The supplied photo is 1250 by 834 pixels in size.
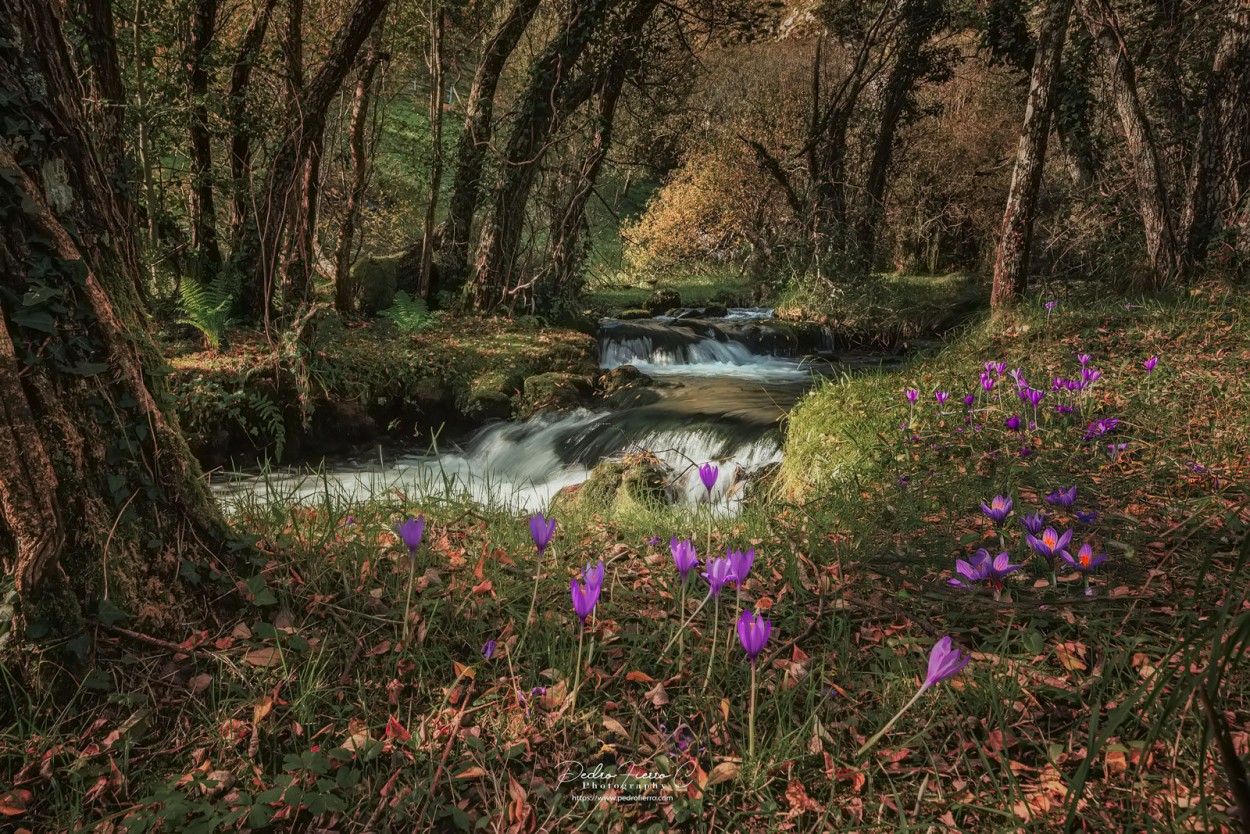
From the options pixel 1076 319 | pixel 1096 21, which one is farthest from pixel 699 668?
pixel 1096 21

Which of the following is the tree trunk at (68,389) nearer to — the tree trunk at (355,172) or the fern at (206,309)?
the fern at (206,309)

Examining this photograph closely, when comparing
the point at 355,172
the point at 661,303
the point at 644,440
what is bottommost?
the point at 644,440

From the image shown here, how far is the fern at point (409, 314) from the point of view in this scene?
9397 mm

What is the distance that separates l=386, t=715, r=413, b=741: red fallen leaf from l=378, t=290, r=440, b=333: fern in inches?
324

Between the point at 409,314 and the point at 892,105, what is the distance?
31.7 feet

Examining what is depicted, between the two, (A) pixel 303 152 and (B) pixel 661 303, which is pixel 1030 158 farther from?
(B) pixel 661 303

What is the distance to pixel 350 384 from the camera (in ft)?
24.0

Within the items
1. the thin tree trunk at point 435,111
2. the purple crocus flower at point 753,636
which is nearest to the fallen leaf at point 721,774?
the purple crocus flower at point 753,636

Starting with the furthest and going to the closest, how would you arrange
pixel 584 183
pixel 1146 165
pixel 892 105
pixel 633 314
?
1. pixel 633 314
2. pixel 892 105
3. pixel 584 183
4. pixel 1146 165

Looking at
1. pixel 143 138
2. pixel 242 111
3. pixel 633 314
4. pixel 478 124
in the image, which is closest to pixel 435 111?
pixel 478 124

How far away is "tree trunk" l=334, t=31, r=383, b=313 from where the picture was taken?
851cm

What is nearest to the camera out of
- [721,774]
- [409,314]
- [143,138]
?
[721,774]

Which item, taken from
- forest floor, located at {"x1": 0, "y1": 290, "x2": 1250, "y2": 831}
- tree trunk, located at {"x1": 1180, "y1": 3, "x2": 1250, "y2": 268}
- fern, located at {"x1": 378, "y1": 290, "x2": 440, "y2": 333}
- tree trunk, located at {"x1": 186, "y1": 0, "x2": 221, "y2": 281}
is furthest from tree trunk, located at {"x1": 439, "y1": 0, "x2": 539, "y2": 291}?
forest floor, located at {"x1": 0, "y1": 290, "x2": 1250, "y2": 831}

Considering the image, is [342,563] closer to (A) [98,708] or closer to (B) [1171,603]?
(A) [98,708]
